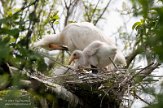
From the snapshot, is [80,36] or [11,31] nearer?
[11,31]

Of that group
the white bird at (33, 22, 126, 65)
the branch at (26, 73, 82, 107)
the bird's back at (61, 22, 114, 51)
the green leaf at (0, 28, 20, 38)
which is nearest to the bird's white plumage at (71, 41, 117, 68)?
the white bird at (33, 22, 126, 65)

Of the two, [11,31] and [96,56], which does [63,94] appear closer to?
[96,56]

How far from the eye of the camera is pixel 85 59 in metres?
5.98

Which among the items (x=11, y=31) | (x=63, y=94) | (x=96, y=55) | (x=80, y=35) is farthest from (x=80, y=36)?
(x=11, y=31)

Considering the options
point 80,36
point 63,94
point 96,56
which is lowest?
point 63,94

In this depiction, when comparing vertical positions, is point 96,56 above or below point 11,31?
below

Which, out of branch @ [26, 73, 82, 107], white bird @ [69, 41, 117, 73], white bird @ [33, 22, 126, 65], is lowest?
branch @ [26, 73, 82, 107]

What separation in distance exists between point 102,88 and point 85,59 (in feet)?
3.93

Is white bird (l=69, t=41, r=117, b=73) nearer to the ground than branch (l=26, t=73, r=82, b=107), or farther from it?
farther from it

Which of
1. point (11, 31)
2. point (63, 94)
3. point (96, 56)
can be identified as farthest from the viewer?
point (96, 56)

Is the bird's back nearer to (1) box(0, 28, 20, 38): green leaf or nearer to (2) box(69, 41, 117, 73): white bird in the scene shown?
(2) box(69, 41, 117, 73): white bird

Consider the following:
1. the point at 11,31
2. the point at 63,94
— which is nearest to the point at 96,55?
the point at 63,94

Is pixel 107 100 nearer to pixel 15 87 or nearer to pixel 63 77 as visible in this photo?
pixel 63 77

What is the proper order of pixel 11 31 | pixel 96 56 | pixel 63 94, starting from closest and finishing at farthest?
pixel 11 31
pixel 63 94
pixel 96 56
